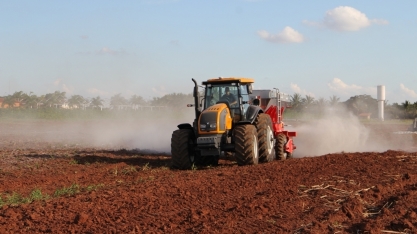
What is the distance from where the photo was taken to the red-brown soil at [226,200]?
24.3ft

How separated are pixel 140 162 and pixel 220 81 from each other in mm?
3818

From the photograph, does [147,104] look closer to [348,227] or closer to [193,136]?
[193,136]

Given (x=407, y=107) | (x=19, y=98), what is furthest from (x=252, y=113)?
(x=19, y=98)

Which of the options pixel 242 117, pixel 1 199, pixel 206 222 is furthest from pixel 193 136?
pixel 206 222

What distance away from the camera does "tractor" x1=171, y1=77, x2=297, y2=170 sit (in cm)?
1451

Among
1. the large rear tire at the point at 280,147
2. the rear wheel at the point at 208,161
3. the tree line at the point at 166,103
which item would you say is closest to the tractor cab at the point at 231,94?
the rear wheel at the point at 208,161

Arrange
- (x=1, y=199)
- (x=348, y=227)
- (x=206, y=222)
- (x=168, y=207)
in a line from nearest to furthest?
(x=348, y=227), (x=206, y=222), (x=168, y=207), (x=1, y=199)

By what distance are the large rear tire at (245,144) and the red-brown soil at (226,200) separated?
2.17 feet

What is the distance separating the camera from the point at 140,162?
17.1 metres

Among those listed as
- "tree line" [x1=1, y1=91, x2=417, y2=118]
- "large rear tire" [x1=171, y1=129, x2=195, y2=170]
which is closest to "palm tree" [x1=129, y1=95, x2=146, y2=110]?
"tree line" [x1=1, y1=91, x2=417, y2=118]

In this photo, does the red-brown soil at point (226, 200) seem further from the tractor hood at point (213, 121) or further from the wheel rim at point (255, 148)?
the tractor hood at point (213, 121)

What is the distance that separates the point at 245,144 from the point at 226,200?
533cm

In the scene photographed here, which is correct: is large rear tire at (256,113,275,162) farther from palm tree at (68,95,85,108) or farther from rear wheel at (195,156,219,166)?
palm tree at (68,95,85,108)

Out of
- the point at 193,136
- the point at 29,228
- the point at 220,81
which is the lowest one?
the point at 29,228
